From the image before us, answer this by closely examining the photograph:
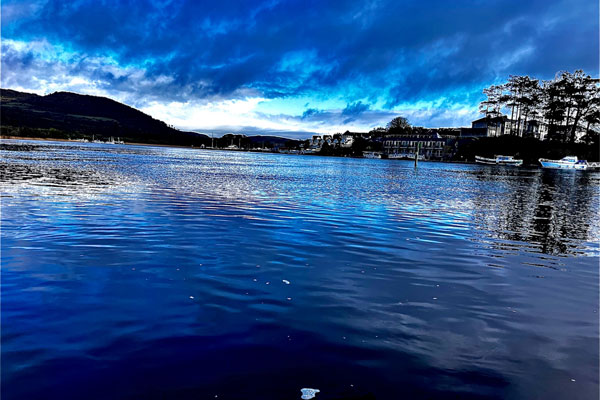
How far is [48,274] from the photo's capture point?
8.77 metres

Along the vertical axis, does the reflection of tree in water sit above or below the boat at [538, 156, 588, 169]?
below

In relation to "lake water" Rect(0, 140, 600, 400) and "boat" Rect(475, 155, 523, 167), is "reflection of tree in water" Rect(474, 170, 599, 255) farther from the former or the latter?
"boat" Rect(475, 155, 523, 167)

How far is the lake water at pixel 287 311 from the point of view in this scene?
5.05 metres

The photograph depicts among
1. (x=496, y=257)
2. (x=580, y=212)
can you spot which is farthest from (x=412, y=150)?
(x=496, y=257)

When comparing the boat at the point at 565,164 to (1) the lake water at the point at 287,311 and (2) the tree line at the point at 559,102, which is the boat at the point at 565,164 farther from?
(1) the lake water at the point at 287,311

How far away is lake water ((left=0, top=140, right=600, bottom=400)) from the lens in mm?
5047

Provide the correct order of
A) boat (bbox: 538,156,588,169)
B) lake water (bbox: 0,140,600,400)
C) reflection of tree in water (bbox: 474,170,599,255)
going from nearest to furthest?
lake water (bbox: 0,140,600,400)
reflection of tree in water (bbox: 474,170,599,255)
boat (bbox: 538,156,588,169)

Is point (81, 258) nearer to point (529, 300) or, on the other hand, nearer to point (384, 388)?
point (384, 388)

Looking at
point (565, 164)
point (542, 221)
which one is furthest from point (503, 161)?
point (542, 221)

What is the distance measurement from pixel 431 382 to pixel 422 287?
4120 millimetres

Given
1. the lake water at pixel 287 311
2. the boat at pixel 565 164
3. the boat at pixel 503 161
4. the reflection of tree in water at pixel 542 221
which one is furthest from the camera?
the boat at pixel 503 161

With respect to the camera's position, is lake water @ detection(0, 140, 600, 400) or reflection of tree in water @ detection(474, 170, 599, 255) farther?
reflection of tree in water @ detection(474, 170, 599, 255)

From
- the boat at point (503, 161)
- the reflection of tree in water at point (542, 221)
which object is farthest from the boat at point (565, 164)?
the reflection of tree in water at point (542, 221)

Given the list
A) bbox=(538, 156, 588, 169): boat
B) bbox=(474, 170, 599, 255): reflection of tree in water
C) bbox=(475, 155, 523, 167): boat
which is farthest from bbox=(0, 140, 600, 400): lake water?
bbox=(475, 155, 523, 167): boat
